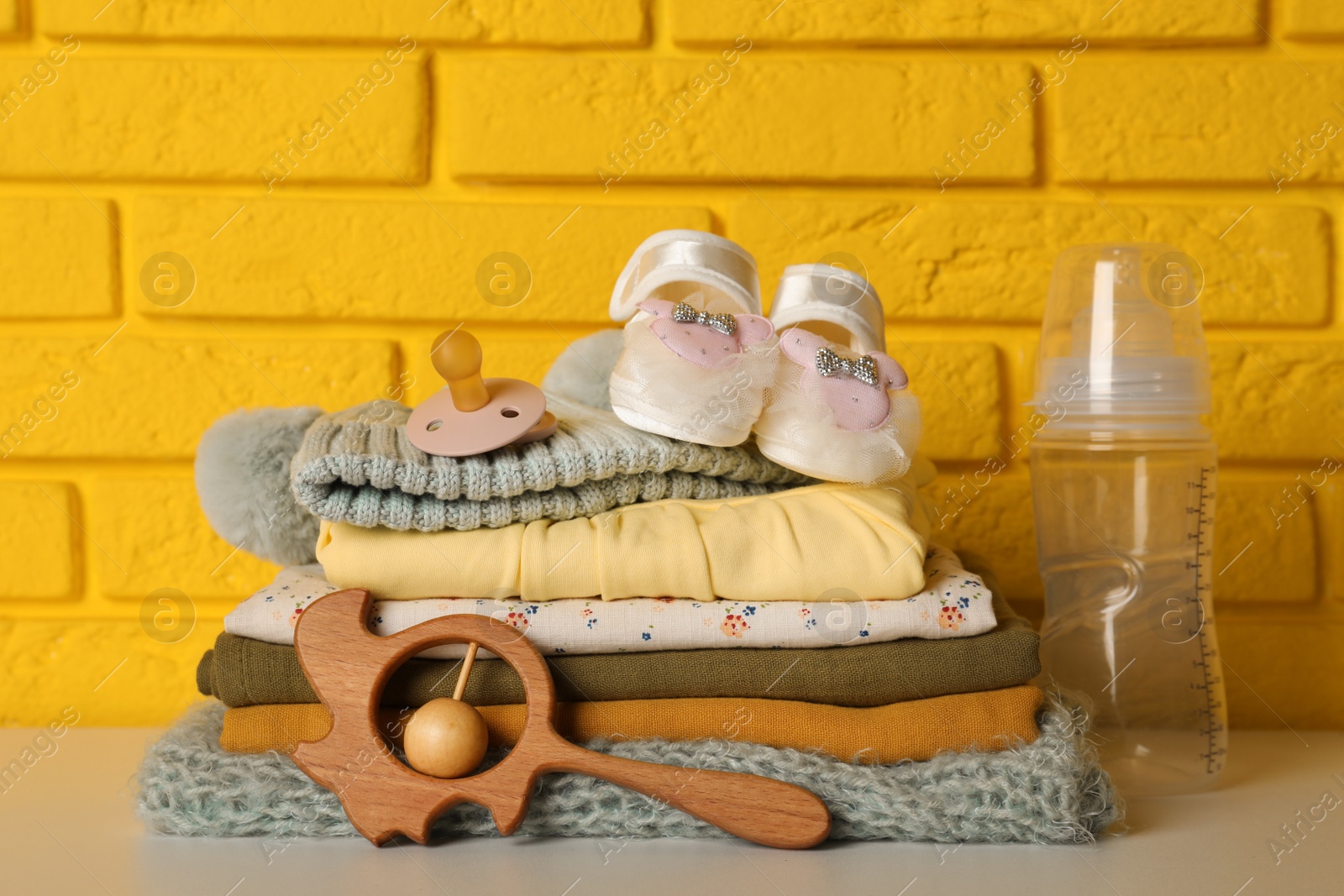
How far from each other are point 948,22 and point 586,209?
0.37 meters

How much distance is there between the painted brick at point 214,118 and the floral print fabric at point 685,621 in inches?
20.2

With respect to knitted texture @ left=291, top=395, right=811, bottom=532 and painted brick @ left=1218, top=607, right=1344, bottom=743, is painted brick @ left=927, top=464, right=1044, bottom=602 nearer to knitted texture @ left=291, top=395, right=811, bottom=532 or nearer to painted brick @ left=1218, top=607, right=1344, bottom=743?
painted brick @ left=1218, top=607, right=1344, bottom=743

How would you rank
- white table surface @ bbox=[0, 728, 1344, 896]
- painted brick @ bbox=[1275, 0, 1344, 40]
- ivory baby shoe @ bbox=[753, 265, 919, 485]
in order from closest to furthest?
white table surface @ bbox=[0, 728, 1344, 896], ivory baby shoe @ bbox=[753, 265, 919, 485], painted brick @ bbox=[1275, 0, 1344, 40]

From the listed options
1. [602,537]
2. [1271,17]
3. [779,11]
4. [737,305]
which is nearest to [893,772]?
[602,537]

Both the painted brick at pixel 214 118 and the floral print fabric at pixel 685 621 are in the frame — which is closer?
the floral print fabric at pixel 685 621

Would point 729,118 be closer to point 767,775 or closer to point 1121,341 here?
point 1121,341

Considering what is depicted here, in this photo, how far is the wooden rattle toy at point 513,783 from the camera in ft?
1.90

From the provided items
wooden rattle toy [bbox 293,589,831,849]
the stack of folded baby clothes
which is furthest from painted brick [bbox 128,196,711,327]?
wooden rattle toy [bbox 293,589,831,849]

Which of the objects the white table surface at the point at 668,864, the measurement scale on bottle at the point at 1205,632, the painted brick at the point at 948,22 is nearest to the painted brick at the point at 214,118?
the painted brick at the point at 948,22

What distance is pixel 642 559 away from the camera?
618mm

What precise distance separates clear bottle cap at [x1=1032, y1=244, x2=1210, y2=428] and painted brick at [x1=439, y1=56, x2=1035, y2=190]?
0.72 ft

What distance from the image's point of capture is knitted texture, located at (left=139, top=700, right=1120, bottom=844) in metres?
0.59

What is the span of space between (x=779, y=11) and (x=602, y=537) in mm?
590

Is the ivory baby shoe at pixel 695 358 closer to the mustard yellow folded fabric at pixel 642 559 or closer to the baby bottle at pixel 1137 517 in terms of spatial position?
the mustard yellow folded fabric at pixel 642 559
